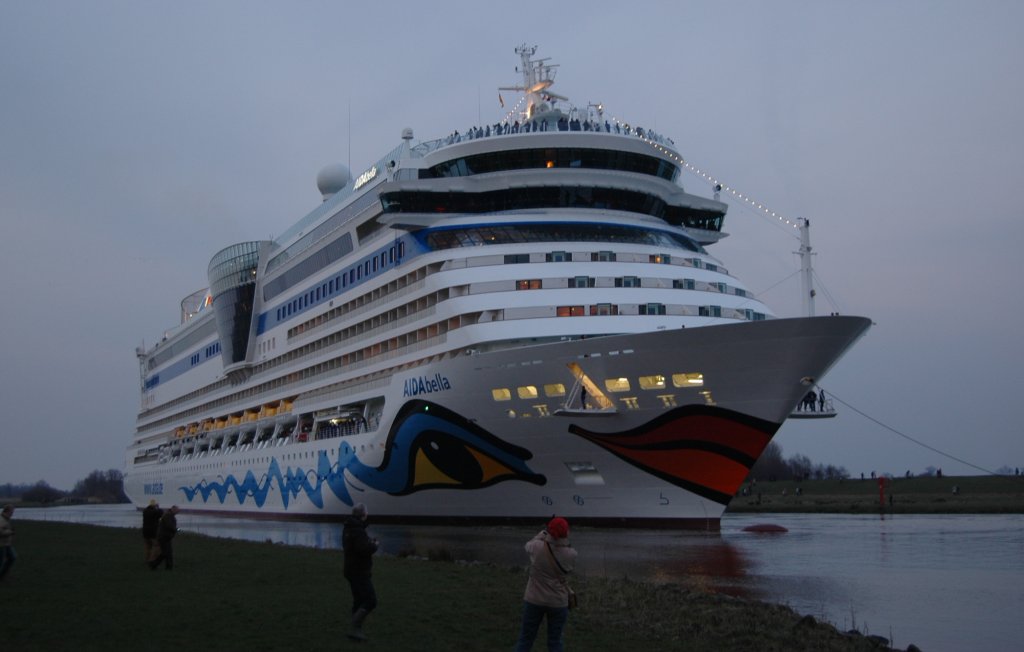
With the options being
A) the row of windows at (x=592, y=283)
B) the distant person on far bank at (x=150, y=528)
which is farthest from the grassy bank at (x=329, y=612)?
the row of windows at (x=592, y=283)

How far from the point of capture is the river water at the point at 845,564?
1342cm

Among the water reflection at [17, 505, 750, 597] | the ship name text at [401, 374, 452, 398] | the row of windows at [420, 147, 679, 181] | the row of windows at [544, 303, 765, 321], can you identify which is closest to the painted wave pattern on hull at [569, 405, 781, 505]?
the water reflection at [17, 505, 750, 597]

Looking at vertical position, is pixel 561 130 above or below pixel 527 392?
above

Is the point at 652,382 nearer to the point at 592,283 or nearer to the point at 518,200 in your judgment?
the point at 592,283

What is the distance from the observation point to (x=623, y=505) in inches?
1057

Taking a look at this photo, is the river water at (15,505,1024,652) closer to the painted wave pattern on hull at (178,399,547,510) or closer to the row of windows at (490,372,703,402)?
the painted wave pattern on hull at (178,399,547,510)

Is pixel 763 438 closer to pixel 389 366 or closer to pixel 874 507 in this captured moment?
pixel 389 366

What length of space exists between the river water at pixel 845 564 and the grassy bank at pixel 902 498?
839 centimetres

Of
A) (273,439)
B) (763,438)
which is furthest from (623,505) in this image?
(273,439)

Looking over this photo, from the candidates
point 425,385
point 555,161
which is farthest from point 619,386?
point 555,161

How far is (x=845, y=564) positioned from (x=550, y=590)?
1317 centimetres

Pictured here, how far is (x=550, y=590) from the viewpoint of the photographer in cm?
895

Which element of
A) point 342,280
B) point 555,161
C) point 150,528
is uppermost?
point 555,161

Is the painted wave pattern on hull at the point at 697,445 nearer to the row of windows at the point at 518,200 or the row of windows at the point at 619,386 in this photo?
the row of windows at the point at 619,386
